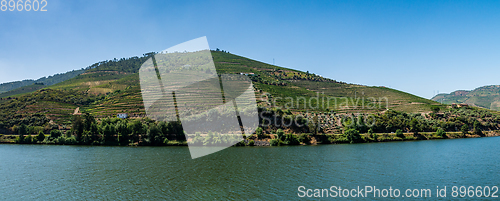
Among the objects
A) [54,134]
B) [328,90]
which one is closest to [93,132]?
[54,134]

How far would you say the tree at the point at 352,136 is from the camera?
4381 cm

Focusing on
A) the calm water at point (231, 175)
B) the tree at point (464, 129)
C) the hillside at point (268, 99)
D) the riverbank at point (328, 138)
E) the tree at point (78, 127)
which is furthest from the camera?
the hillside at point (268, 99)

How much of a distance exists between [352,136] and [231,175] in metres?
29.5

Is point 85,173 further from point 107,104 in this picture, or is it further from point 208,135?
point 107,104

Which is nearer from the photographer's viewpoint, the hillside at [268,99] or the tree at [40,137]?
the tree at [40,137]

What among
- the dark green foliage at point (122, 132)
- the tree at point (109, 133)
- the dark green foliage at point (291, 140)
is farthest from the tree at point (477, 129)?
the tree at point (109, 133)

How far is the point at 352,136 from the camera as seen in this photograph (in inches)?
1726

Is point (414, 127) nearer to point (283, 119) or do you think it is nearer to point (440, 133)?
point (440, 133)

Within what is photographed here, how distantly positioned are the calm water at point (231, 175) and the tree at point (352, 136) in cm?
1292

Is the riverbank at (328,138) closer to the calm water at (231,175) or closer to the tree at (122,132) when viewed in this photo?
the tree at (122,132)

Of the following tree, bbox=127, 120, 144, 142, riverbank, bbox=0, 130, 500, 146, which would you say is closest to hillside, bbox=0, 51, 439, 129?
tree, bbox=127, 120, 144, 142

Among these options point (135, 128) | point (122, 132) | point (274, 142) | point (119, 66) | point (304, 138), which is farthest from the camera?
point (119, 66)

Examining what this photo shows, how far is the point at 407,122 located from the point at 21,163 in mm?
62364

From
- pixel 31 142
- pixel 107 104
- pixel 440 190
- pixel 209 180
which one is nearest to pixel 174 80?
pixel 107 104
